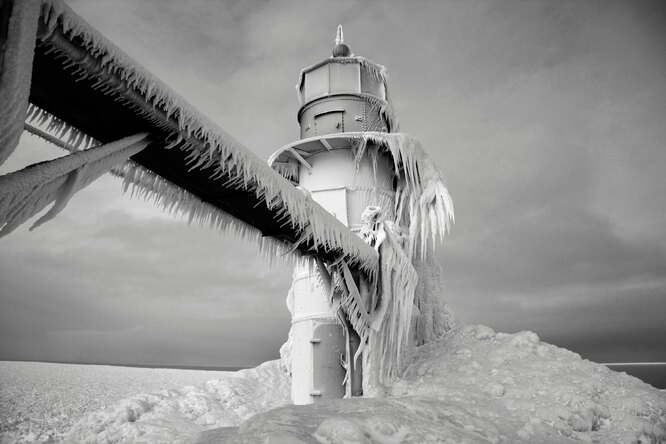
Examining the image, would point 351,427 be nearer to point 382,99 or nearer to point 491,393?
point 491,393

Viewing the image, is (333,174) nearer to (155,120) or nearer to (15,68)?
(155,120)

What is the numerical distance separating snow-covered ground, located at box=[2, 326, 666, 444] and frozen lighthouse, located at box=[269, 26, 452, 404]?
161cm

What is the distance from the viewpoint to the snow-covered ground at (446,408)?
4828 mm

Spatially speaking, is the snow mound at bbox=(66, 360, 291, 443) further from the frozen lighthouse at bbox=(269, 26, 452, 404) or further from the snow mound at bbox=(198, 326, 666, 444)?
the snow mound at bbox=(198, 326, 666, 444)

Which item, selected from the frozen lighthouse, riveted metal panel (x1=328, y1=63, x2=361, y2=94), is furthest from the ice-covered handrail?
riveted metal panel (x1=328, y1=63, x2=361, y2=94)

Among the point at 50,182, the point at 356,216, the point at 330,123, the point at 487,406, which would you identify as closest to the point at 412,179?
the point at 356,216

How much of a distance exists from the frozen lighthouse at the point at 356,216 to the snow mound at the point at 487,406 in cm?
154

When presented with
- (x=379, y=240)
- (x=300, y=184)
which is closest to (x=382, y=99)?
(x=300, y=184)

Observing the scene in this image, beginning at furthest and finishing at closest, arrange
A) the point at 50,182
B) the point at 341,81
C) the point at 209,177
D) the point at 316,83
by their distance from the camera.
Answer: the point at 316,83 < the point at 341,81 < the point at 209,177 < the point at 50,182

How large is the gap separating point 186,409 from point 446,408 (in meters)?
8.84

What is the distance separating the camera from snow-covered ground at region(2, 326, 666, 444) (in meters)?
4.83

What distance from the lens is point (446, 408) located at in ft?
21.6

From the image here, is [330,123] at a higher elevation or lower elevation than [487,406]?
higher

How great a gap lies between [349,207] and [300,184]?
219 cm
